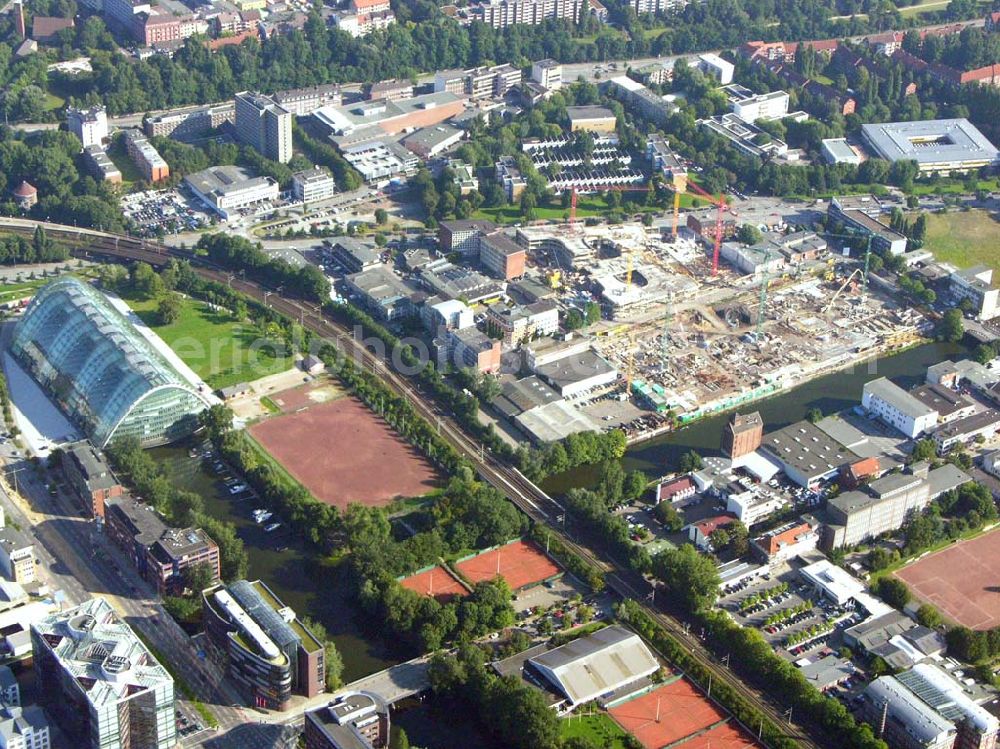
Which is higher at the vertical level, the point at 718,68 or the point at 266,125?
the point at 718,68

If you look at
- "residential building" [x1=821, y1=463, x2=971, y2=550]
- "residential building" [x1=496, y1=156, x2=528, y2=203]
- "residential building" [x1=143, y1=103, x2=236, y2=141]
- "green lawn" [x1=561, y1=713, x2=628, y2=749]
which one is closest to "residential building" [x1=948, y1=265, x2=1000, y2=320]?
"residential building" [x1=821, y1=463, x2=971, y2=550]

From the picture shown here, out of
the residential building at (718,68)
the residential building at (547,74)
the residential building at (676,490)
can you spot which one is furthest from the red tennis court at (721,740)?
the residential building at (718,68)

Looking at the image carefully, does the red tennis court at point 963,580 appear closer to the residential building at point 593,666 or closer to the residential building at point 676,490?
the residential building at point 676,490

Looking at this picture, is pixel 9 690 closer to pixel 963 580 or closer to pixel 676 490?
pixel 676 490

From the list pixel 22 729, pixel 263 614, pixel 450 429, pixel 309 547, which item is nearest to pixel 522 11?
pixel 450 429

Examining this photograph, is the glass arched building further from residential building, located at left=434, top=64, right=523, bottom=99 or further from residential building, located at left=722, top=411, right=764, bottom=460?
residential building, located at left=434, top=64, right=523, bottom=99

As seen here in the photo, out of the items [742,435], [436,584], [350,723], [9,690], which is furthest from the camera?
[742,435]

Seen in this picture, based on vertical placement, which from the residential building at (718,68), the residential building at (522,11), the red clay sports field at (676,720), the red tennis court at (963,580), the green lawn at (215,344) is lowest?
the red clay sports field at (676,720)
